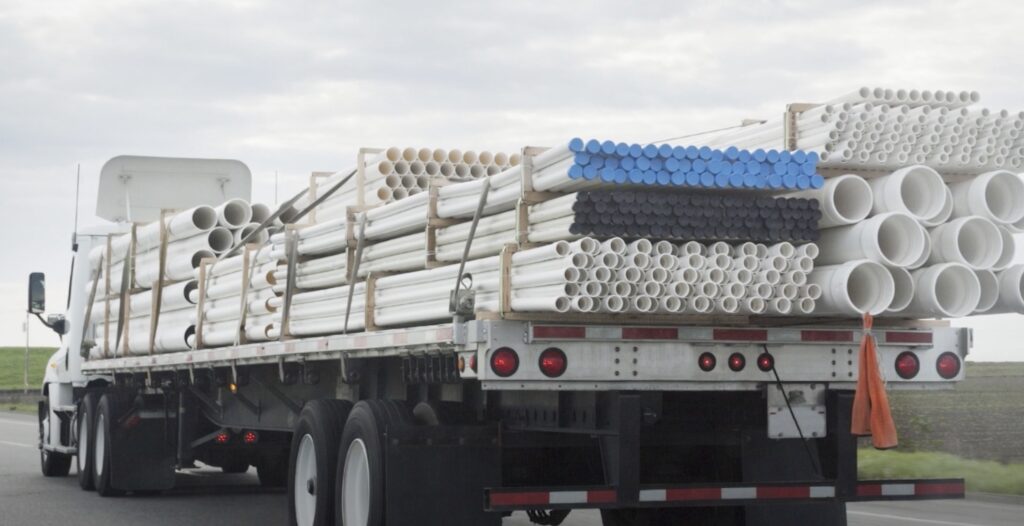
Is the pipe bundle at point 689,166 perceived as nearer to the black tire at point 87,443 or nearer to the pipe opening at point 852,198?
the pipe opening at point 852,198

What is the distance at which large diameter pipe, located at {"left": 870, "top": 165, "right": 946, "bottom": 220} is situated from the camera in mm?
8992

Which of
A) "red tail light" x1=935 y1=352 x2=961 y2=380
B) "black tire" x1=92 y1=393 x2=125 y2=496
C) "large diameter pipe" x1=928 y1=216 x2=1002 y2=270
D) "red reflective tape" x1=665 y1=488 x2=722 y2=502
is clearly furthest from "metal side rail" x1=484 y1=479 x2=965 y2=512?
"black tire" x1=92 y1=393 x2=125 y2=496

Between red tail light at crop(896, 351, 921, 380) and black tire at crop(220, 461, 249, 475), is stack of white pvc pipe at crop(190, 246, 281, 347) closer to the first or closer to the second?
black tire at crop(220, 461, 249, 475)

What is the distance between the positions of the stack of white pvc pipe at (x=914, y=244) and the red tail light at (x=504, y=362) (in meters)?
1.70

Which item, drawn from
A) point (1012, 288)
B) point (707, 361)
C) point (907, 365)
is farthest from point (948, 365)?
point (707, 361)

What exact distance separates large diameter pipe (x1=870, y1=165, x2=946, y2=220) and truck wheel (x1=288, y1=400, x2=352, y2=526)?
379 centimetres

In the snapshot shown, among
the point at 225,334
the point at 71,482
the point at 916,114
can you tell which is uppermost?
the point at 916,114

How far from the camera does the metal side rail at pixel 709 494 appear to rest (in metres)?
8.77

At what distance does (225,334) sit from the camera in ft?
44.2

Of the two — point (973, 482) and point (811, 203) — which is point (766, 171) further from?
point (973, 482)

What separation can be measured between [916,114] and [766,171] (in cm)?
117

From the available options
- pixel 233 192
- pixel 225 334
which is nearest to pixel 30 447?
pixel 233 192

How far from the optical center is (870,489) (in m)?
9.38

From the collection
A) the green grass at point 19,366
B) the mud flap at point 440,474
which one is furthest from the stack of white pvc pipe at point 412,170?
the green grass at point 19,366
